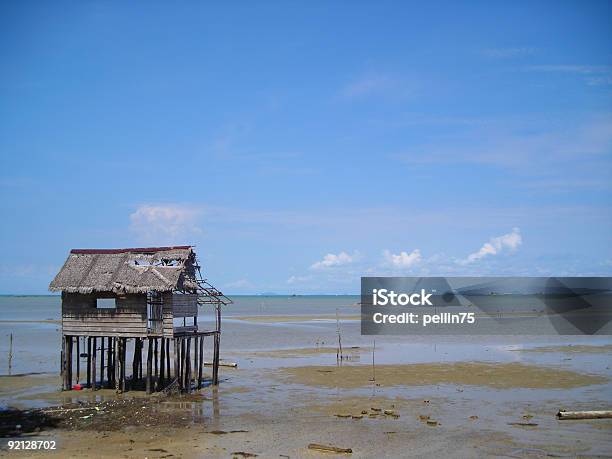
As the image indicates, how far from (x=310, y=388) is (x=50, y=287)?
12736mm

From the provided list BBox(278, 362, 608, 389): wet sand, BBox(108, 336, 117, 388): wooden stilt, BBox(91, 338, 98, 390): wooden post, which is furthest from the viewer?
BBox(278, 362, 608, 389): wet sand

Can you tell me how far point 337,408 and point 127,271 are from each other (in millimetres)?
10692

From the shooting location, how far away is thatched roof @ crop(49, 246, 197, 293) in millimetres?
27500

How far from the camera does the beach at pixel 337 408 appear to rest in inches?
→ 777

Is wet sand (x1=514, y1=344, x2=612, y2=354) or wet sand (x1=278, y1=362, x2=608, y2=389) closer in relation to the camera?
wet sand (x1=278, y1=362, x2=608, y2=389)

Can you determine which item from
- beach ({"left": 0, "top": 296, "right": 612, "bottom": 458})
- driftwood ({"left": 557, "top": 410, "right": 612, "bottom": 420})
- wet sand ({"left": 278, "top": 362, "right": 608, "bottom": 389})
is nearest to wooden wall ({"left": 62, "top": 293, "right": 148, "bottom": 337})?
beach ({"left": 0, "top": 296, "right": 612, "bottom": 458})

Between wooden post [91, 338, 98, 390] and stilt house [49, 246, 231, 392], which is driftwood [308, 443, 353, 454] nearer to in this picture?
stilt house [49, 246, 231, 392]

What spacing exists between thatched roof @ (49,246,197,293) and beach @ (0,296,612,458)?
4718 millimetres

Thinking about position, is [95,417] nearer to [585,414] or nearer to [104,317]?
[104,317]

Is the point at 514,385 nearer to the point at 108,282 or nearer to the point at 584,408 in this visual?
the point at 584,408

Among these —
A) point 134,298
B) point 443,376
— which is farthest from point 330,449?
point 443,376

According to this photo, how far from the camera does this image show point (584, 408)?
84.6ft

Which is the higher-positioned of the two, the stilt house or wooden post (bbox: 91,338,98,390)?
the stilt house

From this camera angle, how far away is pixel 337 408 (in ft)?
84.6
